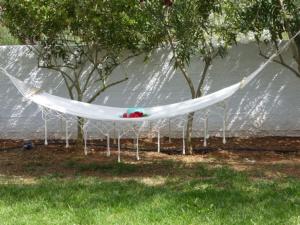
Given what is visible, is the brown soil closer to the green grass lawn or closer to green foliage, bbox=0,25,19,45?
the green grass lawn

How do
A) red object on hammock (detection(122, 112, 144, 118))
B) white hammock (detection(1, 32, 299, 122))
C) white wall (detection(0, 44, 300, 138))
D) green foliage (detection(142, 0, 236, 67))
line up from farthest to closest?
white wall (detection(0, 44, 300, 138)), green foliage (detection(142, 0, 236, 67)), red object on hammock (detection(122, 112, 144, 118)), white hammock (detection(1, 32, 299, 122))

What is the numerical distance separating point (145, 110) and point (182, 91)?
1898mm

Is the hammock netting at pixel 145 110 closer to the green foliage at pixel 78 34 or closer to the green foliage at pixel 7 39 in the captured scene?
the green foliage at pixel 78 34

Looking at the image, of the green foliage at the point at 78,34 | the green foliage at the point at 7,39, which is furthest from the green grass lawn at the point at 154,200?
the green foliage at the point at 7,39

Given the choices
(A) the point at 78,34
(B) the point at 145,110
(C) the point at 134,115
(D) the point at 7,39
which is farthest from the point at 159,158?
(D) the point at 7,39

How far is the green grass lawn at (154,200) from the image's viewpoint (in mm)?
4195

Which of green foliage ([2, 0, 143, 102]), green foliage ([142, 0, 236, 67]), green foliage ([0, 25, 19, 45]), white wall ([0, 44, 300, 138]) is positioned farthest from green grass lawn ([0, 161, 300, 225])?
green foliage ([0, 25, 19, 45])

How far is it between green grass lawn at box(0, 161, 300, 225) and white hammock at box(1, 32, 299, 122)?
24.0 inches

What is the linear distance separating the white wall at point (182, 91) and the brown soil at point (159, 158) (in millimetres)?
236

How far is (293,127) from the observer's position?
25.6ft

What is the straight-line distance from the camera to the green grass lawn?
13.8 feet

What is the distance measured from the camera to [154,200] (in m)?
4.65

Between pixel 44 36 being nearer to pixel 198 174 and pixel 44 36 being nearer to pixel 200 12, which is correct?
pixel 200 12

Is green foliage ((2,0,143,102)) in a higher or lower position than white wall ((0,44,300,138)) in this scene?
higher
